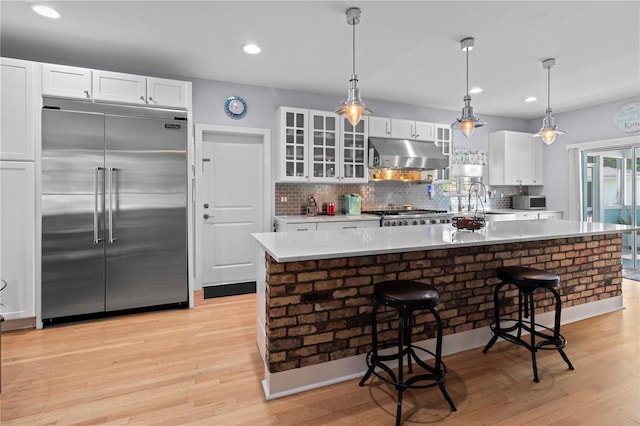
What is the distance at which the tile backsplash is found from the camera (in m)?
4.84

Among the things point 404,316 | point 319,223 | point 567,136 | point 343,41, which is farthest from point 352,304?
point 567,136

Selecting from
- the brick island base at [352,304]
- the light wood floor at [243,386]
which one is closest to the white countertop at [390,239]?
the brick island base at [352,304]

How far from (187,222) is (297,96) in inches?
92.1

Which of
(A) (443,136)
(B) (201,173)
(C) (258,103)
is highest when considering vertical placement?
(C) (258,103)

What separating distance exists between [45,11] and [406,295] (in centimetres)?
351

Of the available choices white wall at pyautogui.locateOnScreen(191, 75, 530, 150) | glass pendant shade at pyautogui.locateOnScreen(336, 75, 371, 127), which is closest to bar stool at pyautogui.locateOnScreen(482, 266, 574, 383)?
glass pendant shade at pyautogui.locateOnScreen(336, 75, 371, 127)

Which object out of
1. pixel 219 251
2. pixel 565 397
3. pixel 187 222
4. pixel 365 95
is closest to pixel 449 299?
pixel 565 397

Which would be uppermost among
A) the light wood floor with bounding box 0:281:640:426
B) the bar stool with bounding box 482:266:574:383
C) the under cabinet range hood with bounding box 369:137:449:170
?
the under cabinet range hood with bounding box 369:137:449:170

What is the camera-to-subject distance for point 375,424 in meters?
1.94

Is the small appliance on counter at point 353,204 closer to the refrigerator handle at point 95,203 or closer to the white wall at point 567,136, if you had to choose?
the refrigerator handle at point 95,203

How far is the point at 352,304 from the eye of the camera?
2.35 meters

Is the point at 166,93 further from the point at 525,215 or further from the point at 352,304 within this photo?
the point at 525,215

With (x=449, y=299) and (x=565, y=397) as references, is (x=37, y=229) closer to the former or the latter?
(x=449, y=299)

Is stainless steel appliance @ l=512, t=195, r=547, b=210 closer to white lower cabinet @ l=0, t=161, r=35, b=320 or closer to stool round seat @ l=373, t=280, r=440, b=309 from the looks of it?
stool round seat @ l=373, t=280, r=440, b=309
